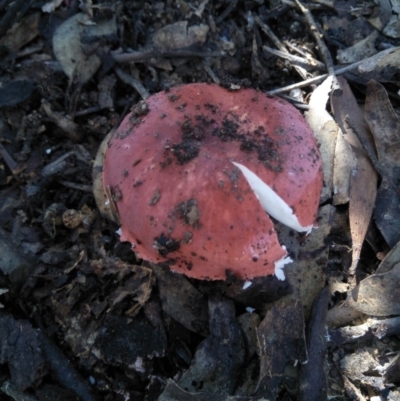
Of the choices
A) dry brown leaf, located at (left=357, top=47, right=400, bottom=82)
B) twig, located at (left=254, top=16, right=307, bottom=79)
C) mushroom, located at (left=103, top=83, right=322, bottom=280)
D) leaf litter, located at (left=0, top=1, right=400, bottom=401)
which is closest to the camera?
mushroom, located at (left=103, top=83, right=322, bottom=280)

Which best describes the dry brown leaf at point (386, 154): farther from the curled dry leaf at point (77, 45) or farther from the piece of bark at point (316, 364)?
the curled dry leaf at point (77, 45)

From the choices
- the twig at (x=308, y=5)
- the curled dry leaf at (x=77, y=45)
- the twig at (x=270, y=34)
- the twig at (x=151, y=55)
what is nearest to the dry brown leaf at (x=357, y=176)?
the twig at (x=270, y=34)

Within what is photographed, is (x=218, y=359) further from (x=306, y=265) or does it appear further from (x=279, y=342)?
(x=306, y=265)

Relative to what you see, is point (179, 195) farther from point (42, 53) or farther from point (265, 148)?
point (42, 53)

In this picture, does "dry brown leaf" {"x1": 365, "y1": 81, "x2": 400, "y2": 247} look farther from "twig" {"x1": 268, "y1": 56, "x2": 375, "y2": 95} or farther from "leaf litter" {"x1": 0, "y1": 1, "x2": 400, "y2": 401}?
"twig" {"x1": 268, "y1": 56, "x2": 375, "y2": 95}

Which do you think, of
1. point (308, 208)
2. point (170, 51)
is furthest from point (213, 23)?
point (308, 208)

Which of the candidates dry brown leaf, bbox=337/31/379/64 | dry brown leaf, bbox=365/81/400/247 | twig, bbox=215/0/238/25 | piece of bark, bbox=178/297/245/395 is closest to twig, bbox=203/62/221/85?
twig, bbox=215/0/238/25

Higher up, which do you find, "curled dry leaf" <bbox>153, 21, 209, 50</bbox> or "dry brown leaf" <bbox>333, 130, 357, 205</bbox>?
"curled dry leaf" <bbox>153, 21, 209, 50</bbox>
